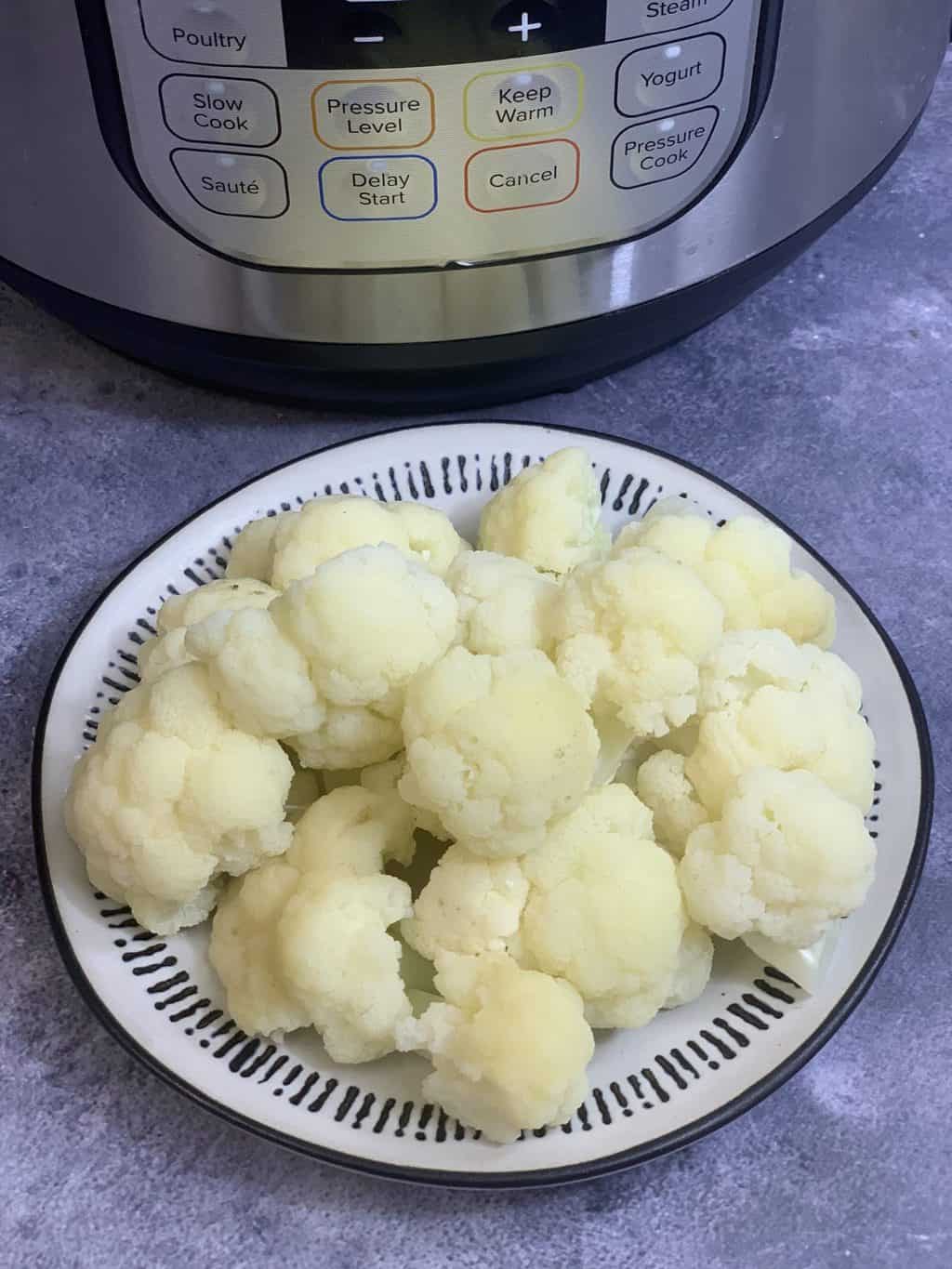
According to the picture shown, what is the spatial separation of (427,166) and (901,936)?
394 millimetres

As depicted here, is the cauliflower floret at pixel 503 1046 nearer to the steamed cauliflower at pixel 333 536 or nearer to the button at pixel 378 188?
the steamed cauliflower at pixel 333 536

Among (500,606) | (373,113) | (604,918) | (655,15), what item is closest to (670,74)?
(655,15)

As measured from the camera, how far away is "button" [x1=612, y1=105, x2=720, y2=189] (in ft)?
1.71

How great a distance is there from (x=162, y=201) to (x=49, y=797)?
274 millimetres

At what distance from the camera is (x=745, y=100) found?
536 mm

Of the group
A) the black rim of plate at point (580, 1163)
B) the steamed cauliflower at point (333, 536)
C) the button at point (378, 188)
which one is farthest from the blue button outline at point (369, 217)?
the black rim of plate at point (580, 1163)

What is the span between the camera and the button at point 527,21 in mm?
465

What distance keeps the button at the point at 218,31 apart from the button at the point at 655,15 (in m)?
0.13

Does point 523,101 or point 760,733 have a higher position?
point 523,101

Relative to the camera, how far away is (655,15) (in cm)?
48

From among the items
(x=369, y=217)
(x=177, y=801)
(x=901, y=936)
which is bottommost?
(x=901, y=936)

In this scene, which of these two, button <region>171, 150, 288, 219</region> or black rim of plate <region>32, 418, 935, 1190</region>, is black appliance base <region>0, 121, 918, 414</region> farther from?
black rim of plate <region>32, 418, 935, 1190</region>

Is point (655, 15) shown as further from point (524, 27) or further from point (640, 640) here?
point (640, 640)

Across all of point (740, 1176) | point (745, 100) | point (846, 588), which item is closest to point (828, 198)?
point (745, 100)
